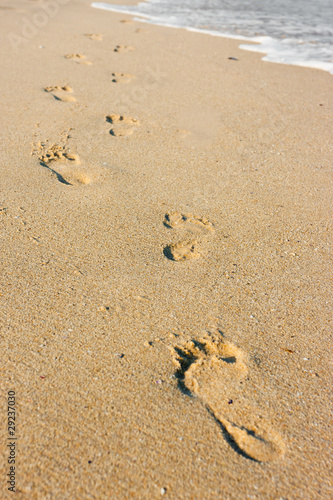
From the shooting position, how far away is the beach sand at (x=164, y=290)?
116cm

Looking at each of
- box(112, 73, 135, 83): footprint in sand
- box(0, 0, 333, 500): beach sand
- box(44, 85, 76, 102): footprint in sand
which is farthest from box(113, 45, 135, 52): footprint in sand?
box(44, 85, 76, 102): footprint in sand

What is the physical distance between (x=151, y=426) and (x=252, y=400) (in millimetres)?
345

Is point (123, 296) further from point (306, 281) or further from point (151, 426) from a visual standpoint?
point (306, 281)

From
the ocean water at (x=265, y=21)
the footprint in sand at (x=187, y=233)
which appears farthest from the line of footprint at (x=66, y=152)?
the ocean water at (x=265, y=21)

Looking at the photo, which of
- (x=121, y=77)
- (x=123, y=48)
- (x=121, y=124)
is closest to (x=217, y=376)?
(x=121, y=124)

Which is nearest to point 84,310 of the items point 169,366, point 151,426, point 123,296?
point 123,296

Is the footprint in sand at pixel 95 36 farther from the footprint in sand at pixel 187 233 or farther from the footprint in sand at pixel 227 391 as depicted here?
the footprint in sand at pixel 227 391

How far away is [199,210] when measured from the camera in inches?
86.7

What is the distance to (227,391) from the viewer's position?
135 centimetres

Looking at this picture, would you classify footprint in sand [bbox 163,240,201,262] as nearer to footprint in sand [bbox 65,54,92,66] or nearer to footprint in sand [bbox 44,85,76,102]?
footprint in sand [bbox 44,85,76,102]

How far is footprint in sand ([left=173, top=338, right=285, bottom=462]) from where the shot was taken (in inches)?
47.6

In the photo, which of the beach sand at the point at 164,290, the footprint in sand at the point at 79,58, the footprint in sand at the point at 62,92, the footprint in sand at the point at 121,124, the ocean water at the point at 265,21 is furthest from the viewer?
the ocean water at the point at 265,21

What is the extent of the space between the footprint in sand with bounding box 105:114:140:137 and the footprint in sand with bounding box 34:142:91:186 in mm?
439

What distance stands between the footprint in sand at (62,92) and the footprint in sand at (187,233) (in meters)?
1.69
